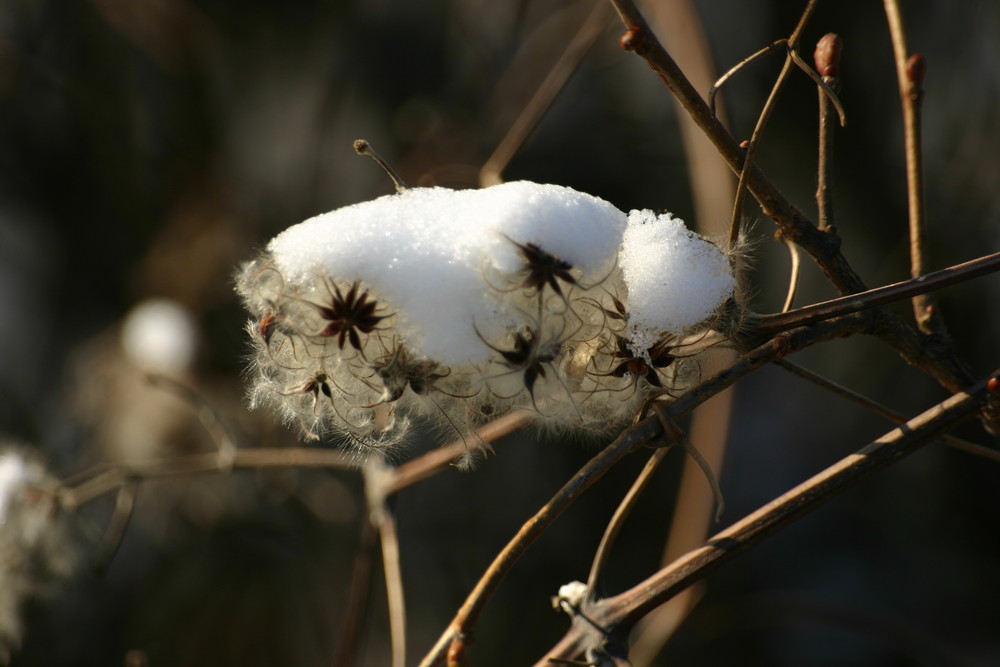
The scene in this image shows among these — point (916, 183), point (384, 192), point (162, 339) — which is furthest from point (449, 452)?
point (384, 192)

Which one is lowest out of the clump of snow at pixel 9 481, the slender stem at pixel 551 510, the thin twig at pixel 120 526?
the slender stem at pixel 551 510

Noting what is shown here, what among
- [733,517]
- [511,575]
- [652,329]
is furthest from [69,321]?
[652,329]

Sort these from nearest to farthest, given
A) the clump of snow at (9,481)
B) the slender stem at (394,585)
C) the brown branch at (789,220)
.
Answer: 1. the brown branch at (789,220)
2. the slender stem at (394,585)
3. the clump of snow at (9,481)

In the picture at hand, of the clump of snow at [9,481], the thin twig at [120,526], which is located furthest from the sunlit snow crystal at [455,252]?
the clump of snow at [9,481]

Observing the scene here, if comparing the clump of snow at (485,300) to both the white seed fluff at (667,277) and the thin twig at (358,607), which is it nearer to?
the white seed fluff at (667,277)

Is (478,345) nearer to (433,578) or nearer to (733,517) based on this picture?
(733,517)

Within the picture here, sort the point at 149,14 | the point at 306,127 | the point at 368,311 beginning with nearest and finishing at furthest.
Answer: the point at 368,311 < the point at 149,14 < the point at 306,127

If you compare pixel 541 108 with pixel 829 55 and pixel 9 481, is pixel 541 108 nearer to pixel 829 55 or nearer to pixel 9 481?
pixel 829 55
